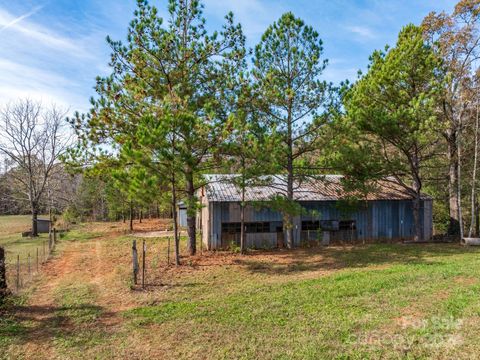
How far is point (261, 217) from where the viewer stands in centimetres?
2011

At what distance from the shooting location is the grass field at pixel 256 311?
688 cm

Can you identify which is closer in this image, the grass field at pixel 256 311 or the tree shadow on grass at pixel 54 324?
the grass field at pixel 256 311

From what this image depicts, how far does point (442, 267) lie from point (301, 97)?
33.3 ft

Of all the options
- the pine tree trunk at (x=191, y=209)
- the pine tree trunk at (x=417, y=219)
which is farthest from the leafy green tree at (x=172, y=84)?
the pine tree trunk at (x=417, y=219)

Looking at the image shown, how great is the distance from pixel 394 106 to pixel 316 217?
25.9 feet

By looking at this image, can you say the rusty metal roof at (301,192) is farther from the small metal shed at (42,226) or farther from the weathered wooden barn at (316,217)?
the small metal shed at (42,226)

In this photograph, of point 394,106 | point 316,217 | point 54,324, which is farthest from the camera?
point 316,217

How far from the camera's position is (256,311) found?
900 cm

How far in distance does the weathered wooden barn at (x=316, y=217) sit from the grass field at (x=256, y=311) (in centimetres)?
440

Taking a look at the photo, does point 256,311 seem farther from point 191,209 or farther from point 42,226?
point 42,226

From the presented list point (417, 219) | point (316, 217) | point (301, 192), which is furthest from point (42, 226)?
point (417, 219)

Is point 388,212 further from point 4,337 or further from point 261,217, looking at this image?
point 4,337

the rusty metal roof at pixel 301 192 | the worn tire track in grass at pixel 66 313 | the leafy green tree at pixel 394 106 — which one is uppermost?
the leafy green tree at pixel 394 106

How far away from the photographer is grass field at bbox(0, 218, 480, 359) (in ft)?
22.6
